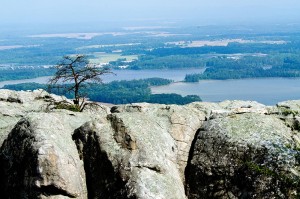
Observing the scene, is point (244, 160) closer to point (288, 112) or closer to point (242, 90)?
point (288, 112)

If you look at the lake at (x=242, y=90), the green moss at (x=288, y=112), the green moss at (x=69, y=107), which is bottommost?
the lake at (x=242, y=90)

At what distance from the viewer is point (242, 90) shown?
175750 millimetres

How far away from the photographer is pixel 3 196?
18906mm

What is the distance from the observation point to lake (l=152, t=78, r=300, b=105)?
15182cm

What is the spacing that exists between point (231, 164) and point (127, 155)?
4.38 metres

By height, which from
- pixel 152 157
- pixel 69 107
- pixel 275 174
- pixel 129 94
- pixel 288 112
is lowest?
pixel 129 94

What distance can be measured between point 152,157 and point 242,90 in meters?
162

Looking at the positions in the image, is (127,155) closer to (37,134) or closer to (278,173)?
(37,134)

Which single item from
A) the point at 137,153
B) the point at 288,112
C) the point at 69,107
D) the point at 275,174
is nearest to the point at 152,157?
the point at 137,153

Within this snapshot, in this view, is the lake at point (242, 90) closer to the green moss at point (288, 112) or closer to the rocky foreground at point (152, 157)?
the green moss at point (288, 112)

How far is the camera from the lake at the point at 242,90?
151825 millimetres

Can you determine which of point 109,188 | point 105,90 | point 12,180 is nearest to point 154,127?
point 109,188

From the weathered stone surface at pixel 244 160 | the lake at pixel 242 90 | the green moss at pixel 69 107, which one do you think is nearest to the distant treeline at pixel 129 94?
the lake at pixel 242 90

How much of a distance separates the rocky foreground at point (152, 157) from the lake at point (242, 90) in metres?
123
